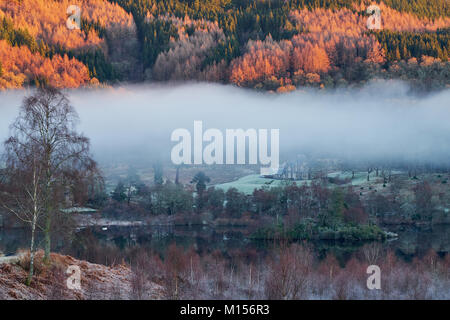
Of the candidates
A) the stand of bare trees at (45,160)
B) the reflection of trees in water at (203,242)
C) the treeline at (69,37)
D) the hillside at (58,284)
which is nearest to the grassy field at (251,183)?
the reflection of trees in water at (203,242)

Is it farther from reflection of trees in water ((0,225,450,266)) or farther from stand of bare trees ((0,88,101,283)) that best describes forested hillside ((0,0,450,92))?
stand of bare trees ((0,88,101,283))

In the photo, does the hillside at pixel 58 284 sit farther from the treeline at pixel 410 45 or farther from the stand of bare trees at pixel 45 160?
the treeline at pixel 410 45

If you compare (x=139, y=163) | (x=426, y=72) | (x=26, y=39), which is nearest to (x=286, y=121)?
(x=426, y=72)

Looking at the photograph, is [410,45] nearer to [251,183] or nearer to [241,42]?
[241,42]

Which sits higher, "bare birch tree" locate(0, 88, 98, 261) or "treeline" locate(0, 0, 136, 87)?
"treeline" locate(0, 0, 136, 87)

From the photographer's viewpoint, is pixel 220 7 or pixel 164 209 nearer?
pixel 164 209

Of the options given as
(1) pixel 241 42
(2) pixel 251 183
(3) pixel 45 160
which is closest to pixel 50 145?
(3) pixel 45 160

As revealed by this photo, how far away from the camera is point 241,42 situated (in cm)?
12212

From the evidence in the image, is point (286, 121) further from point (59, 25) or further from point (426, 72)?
point (59, 25)

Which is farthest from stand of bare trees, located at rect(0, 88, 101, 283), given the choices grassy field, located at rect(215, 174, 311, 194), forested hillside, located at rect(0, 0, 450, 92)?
forested hillside, located at rect(0, 0, 450, 92)

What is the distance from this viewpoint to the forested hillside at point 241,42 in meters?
109

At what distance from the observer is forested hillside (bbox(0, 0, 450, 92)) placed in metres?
109
